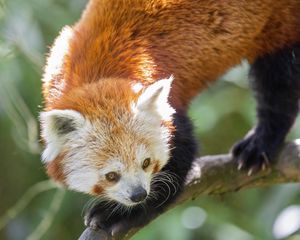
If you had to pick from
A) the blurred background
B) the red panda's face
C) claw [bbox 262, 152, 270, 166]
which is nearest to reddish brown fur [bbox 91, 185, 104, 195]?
the red panda's face

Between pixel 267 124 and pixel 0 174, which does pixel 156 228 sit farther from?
pixel 0 174

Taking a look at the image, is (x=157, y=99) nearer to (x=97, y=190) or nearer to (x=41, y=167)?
(x=97, y=190)

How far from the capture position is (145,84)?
3182mm

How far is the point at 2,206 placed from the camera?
Result: 5121mm

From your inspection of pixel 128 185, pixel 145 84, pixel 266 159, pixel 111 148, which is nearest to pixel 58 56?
pixel 145 84

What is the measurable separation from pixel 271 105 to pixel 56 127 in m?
1.23

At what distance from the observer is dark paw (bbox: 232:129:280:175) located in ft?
12.1

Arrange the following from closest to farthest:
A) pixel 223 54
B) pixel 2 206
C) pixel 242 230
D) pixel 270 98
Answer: pixel 223 54, pixel 270 98, pixel 242 230, pixel 2 206

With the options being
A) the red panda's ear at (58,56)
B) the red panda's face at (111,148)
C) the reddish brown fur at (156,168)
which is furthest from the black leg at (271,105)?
the red panda's ear at (58,56)

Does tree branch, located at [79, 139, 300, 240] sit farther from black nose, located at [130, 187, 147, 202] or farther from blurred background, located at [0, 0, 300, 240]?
blurred background, located at [0, 0, 300, 240]

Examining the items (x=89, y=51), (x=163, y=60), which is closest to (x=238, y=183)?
(x=163, y=60)

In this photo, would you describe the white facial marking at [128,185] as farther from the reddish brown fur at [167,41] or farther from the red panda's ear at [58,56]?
the red panda's ear at [58,56]

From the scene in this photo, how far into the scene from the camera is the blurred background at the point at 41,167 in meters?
4.36

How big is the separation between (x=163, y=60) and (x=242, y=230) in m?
1.56
